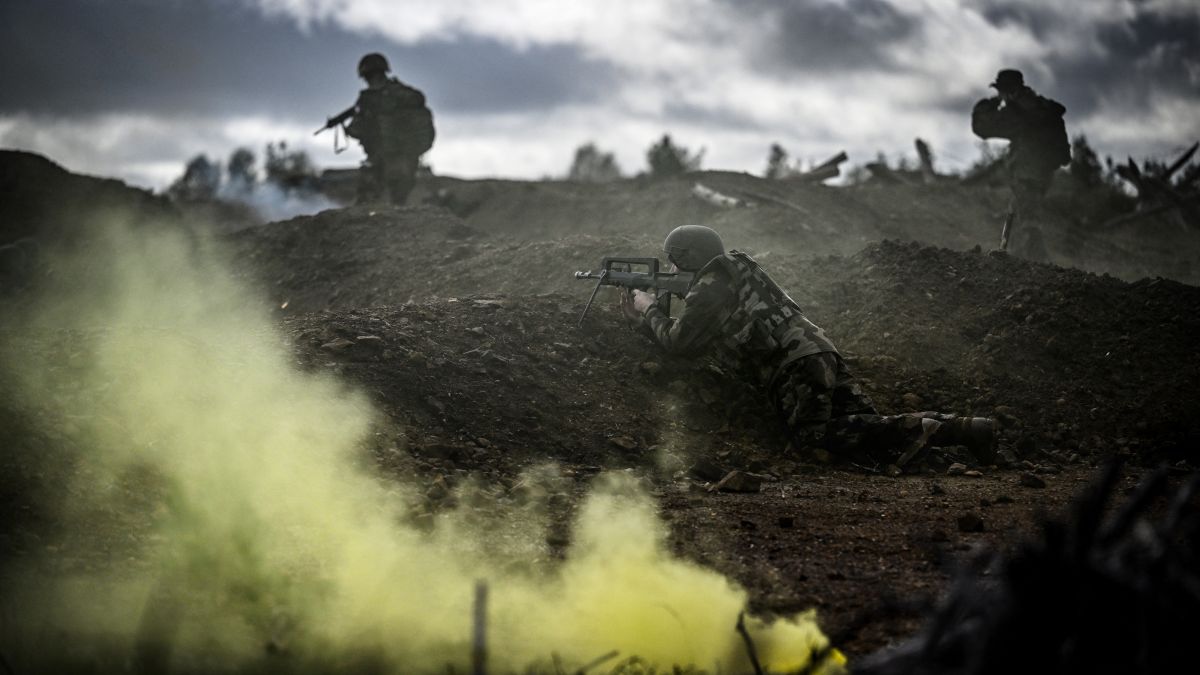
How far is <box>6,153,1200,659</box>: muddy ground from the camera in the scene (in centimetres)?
418

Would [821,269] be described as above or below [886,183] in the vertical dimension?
below

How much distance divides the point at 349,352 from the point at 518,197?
1242 centimetres

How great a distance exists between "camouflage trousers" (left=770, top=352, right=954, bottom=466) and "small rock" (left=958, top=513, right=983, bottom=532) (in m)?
1.49

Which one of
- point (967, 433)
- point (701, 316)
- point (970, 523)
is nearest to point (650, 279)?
point (701, 316)

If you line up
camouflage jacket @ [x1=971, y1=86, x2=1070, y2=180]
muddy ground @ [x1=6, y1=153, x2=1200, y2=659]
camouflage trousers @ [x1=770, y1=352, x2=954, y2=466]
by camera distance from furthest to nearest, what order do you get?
camouflage jacket @ [x1=971, y1=86, x2=1070, y2=180]
camouflage trousers @ [x1=770, y1=352, x2=954, y2=466]
muddy ground @ [x1=6, y1=153, x2=1200, y2=659]

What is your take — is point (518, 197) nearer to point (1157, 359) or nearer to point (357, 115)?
point (357, 115)

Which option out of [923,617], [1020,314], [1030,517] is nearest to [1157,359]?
[1020,314]

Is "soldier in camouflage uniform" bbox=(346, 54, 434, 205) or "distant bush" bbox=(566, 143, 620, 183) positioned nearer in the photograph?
"soldier in camouflage uniform" bbox=(346, 54, 434, 205)

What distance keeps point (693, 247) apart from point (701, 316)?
60cm

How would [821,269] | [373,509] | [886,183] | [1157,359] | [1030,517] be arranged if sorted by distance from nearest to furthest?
1. [373,509]
2. [1030,517]
3. [1157,359]
4. [821,269]
5. [886,183]

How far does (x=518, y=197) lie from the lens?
18.0 m

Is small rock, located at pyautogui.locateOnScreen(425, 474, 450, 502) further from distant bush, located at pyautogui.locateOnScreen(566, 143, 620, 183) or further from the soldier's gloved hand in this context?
distant bush, located at pyautogui.locateOnScreen(566, 143, 620, 183)

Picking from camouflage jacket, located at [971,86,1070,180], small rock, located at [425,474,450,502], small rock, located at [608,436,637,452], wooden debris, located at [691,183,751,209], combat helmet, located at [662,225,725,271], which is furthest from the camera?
wooden debris, located at [691,183,751,209]

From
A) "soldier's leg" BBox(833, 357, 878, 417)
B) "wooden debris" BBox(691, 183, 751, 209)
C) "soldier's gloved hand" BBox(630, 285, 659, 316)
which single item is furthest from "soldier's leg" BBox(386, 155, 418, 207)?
"soldier's leg" BBox(833, 357, 878, 417)
